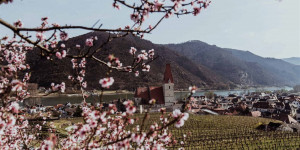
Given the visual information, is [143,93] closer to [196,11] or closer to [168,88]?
[168,88]

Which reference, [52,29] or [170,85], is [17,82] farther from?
[170,85]

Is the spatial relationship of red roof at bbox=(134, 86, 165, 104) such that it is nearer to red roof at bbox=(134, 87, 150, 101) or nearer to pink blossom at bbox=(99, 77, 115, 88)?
red roof at bbox=(134, 87, 150, 101)

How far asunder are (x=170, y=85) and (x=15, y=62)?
1674 inches

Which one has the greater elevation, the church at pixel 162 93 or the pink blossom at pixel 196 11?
the pink blossom at pixel 196 11

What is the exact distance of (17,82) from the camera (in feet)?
7.71

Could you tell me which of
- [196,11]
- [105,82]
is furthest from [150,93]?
[105,82]

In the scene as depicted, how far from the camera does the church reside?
46.5 metres

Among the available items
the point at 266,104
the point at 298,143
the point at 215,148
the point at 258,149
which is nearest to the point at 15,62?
the point at 215,148

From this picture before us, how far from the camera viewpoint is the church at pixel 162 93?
4650 centimetres

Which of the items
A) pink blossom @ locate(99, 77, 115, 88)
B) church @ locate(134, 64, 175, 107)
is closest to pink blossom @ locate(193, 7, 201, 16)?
pink blossom @ locate(99, 77, 115, 88)

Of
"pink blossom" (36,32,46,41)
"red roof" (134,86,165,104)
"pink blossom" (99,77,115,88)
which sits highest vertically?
"pink blossom" (36,32,46,41)

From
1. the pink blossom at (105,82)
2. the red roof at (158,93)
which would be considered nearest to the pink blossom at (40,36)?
the pink blossom at (105,82)

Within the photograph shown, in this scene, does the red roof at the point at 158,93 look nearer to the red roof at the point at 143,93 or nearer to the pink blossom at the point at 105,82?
the red roof at the point at 143,93

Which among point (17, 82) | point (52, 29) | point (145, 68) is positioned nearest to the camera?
point (17, 82)
